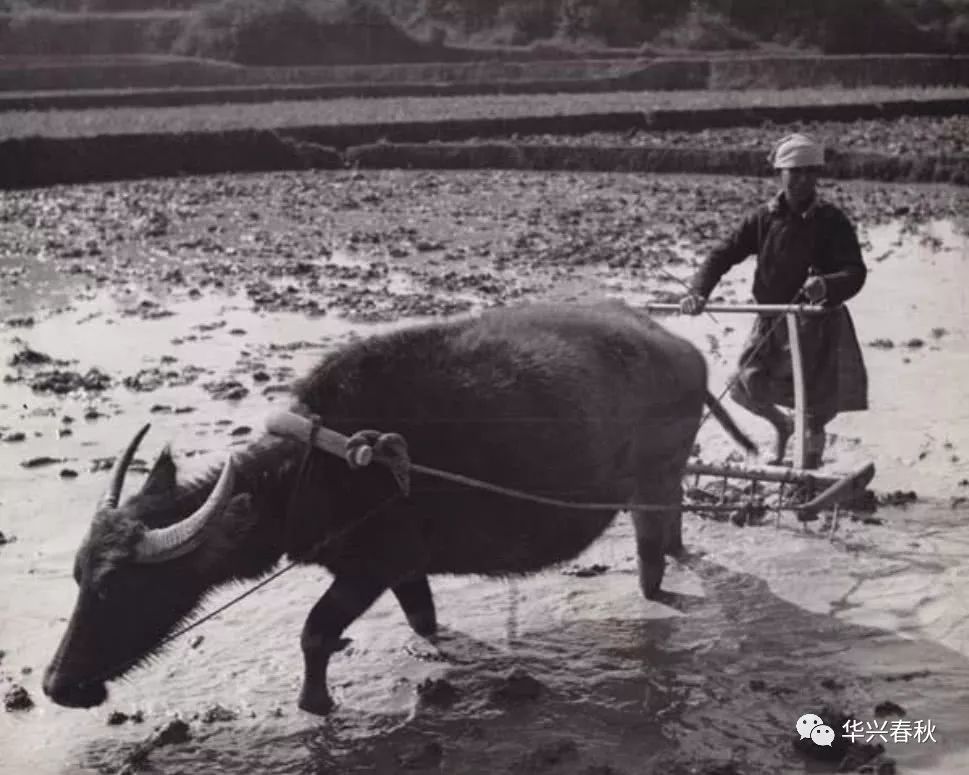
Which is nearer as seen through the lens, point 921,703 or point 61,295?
point 921,703

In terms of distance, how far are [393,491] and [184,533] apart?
0.73 m

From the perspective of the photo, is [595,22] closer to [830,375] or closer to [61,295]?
[61,295]

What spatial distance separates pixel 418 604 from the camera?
501 centimetres

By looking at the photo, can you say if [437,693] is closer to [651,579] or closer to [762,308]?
[651,579]

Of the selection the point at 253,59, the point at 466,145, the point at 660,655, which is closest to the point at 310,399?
the point at 660,655

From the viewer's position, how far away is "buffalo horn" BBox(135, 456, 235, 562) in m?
3.94

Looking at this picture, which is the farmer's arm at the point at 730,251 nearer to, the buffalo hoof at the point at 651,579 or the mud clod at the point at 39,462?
the buffalo hoof at the point at 651,579

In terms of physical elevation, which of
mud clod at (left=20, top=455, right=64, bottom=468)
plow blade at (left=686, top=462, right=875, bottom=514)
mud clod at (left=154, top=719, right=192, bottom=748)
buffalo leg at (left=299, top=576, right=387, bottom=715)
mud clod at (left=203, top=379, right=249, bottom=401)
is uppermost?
plow blade at (left=686, top=462, right=875, bottom=514)

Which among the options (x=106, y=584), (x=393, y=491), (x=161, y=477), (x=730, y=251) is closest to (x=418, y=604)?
(x=393, y=491)

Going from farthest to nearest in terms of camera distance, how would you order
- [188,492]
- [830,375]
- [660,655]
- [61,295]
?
1. [61,295]
2. [830,375]
3. [660,655]
4. [188,492]

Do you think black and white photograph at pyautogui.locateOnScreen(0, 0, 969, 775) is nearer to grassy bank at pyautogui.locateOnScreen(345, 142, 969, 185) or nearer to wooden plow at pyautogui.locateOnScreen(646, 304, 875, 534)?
wooden plow at pyautogui.locateOnScreen(646, 304, 875, 534)

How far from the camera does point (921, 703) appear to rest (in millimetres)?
4508

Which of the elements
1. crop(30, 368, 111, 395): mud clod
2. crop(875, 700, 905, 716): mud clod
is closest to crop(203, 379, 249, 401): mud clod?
crop(30, 368, 111, 395): mud clod

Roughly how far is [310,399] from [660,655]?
1662 millimetres
